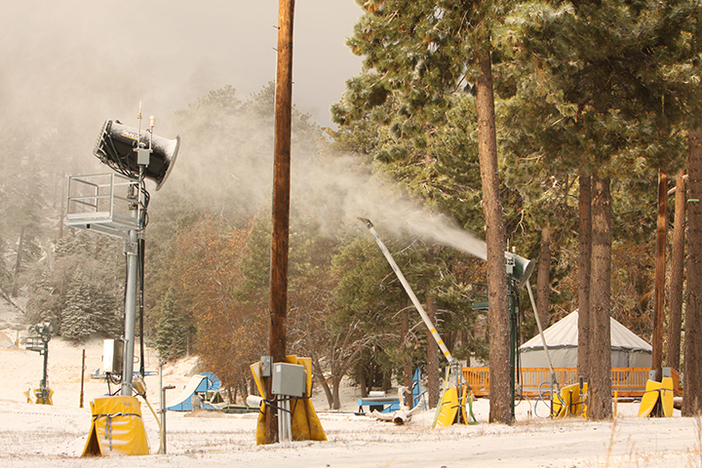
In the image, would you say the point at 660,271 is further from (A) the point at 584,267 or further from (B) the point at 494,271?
(B) the point at 494,271

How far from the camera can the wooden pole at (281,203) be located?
9.65 metres

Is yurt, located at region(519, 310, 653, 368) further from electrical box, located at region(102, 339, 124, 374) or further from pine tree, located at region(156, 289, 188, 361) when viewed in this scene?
pine tree, located at region(156, 289, 188, 361)

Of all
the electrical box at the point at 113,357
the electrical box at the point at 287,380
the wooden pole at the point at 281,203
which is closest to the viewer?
the electrical box at the point at 113,357

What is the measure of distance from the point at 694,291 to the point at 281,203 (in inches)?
440

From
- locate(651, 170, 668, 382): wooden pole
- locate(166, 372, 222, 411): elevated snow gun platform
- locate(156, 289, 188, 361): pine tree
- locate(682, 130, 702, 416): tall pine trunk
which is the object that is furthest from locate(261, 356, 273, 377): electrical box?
locate(156, 289, 188, 361): pine tree

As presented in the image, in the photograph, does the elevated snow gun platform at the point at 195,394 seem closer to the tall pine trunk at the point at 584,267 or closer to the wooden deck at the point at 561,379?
the wooden deck at the point at 561,379

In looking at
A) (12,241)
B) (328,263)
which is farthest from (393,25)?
(12,241)

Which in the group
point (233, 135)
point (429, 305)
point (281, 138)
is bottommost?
point (429, 305)

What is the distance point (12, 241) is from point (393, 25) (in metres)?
103

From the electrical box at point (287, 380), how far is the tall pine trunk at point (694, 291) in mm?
9960

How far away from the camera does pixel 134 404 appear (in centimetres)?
866

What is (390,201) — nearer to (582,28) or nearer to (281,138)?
(582,28)

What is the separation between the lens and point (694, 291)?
1580cm

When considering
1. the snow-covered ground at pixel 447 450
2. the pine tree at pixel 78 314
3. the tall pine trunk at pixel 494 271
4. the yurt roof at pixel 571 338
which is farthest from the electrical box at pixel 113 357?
the pine tree at pixel 78 314
